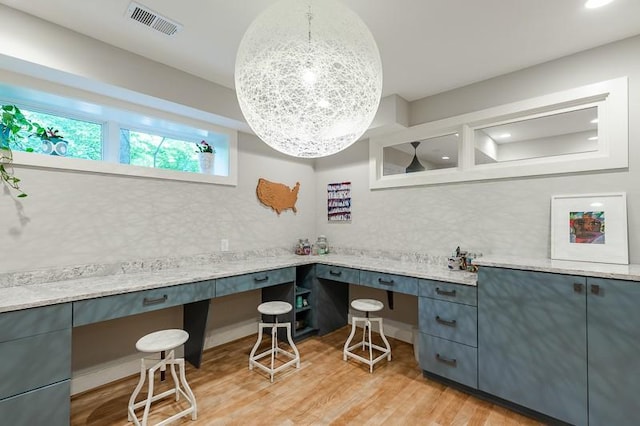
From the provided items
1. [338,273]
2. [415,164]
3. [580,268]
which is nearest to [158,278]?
[338,273]

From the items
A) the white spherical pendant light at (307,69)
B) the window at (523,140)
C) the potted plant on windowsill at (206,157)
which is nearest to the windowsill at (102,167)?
the potted plant on windowsill at (206,157)

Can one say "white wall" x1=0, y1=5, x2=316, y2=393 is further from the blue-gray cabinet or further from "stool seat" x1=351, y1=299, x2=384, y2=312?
"stool seat" x1=351, y1=299, x2=384, y2=312

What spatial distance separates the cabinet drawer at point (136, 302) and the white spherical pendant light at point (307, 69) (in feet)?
4.73

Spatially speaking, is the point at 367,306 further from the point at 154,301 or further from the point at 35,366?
the point at 35,366

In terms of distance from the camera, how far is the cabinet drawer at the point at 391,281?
2531mm

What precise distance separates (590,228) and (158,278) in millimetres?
3163

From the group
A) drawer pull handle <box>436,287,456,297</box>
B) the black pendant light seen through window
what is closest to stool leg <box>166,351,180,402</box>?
drawer pull handle <box>436,287,456,297</box>

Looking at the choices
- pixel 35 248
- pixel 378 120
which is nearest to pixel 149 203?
pixel 35 248

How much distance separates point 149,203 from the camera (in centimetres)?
258

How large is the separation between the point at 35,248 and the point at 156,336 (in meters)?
1.03

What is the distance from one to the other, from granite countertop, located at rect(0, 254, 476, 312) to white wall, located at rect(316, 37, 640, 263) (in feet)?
1.12

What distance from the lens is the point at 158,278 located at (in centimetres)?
222

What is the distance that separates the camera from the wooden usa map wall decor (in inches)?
136

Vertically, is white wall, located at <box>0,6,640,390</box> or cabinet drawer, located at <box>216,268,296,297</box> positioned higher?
white wall, located at <box>0,6,640,390</box>
